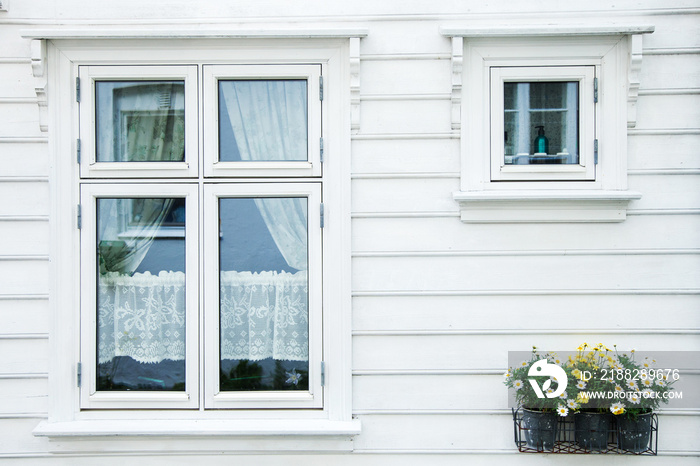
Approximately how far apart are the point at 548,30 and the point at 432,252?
1125mm

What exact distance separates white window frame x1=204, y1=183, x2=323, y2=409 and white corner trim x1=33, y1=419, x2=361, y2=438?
0.08 metres

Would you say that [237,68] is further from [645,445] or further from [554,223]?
[645,445]

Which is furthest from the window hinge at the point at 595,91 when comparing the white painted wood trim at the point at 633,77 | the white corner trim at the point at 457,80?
the white corner trim at the point at 457,80

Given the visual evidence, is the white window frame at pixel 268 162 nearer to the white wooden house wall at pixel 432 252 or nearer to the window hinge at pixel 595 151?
the white wooden house wall at pixel 432 252

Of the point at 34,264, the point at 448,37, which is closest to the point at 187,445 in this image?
the point at 34,264

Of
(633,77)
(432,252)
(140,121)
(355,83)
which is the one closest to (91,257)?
(140,121)

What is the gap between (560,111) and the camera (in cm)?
308

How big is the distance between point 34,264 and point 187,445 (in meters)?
1.09

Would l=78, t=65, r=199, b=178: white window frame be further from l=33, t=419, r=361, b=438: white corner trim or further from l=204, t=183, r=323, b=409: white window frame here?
l=33, t=419, r=361, b=438: white corner trim

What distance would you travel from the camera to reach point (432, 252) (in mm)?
3066

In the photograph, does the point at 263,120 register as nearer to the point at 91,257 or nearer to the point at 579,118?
the point at 91,257

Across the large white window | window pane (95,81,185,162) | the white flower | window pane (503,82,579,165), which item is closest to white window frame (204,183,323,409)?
the large white window

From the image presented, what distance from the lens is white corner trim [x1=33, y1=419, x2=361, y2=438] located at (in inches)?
118

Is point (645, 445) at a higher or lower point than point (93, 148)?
lower
